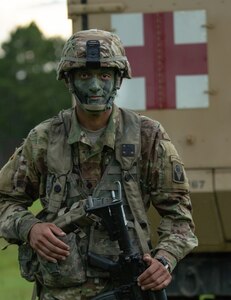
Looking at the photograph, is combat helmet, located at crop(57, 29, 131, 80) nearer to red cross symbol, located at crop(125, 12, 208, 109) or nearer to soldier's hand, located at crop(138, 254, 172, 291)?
soldier's hand, located at crop(138, 254, 172, 291)

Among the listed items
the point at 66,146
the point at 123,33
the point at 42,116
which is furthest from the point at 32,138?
the point at 42,116

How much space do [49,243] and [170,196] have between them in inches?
19.8

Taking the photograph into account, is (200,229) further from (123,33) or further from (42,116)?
(42,116)

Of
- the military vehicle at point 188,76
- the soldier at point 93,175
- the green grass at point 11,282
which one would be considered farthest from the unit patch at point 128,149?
the green grass at point 11,282

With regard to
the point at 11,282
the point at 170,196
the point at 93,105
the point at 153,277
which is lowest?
the point at 11,282

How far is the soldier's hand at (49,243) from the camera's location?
5.11 meters

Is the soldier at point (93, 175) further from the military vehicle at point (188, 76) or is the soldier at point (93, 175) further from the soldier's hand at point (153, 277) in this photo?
the military vehicle at point (188, 76)

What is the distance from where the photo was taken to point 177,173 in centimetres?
530

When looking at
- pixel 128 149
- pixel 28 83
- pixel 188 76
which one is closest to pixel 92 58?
pixel 128 149

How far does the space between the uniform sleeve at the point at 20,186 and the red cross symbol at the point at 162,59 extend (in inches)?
112

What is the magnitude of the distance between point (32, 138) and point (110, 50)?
45 cm

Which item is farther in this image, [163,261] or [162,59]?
[162,59]

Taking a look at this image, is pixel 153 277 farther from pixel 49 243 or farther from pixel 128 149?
pixel 128 149

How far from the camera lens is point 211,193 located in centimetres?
816
